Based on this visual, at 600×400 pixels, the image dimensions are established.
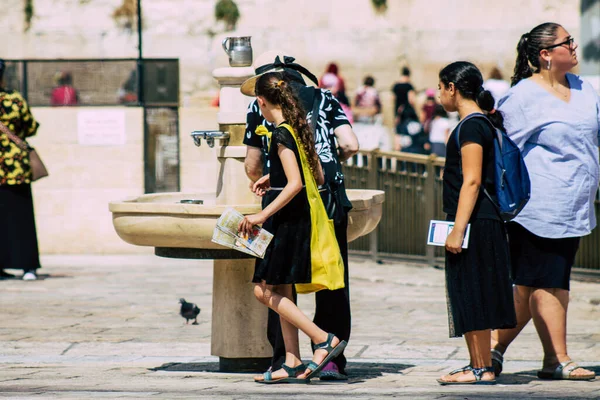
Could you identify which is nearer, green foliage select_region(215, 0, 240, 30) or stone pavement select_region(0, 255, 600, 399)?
stone pavement select_region(0, 255, 600, 399)

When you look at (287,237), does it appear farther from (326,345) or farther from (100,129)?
(100,129)

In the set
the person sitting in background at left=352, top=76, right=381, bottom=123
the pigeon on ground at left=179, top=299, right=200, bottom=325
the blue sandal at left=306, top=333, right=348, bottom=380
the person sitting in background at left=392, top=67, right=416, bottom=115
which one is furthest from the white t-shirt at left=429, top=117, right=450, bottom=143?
the blue sandal at left=306, top=333, right=348, bottom=380

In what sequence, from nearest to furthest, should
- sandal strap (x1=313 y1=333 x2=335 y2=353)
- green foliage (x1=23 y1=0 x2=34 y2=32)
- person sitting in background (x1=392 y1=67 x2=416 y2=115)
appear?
sandal strap (x1=313 y1=333 x2=335 y2=353)
person sitting in background (x1=392 y1=67 x2=416 y2=115)
green foliage (x1=23 y1=0 x2=34 y2=32)

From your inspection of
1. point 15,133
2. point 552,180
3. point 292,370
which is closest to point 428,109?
point 15,133

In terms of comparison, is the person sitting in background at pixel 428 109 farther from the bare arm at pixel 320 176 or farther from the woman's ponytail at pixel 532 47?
the bare arm at pixel 320 176

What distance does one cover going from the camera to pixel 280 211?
6.36 meters

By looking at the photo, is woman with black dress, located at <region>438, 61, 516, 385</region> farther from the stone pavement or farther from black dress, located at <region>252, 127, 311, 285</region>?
black dress, located at <region>252, 127, 311, 285</region>

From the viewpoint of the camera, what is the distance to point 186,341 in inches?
330

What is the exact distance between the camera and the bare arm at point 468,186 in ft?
20.3

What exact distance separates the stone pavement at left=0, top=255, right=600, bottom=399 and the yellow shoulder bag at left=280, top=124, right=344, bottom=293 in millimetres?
512

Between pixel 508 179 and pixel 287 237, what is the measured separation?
1.07m

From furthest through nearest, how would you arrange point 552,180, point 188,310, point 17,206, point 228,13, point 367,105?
point 228,13, point 367,105, point 17,206, point 188,310, point 552,180

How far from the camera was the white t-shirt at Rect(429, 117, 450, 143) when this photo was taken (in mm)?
16766

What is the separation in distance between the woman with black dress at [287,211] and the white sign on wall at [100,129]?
758 cm
